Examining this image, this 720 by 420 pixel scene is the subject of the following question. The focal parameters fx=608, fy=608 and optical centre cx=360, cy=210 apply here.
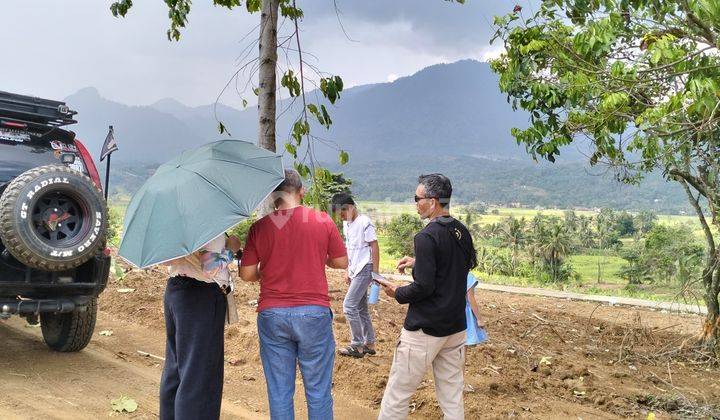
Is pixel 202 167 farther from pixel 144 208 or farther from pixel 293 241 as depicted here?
pixel 293 241

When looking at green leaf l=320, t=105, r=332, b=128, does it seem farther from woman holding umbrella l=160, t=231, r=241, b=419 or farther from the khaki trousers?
the khaki trousers

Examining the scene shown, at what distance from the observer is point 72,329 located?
17.1ft

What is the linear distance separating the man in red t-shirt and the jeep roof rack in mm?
2812

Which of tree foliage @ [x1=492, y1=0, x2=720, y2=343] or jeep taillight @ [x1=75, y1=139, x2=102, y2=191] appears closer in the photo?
tree foliage @ [x1=492, y1=0, x2=720, y2=343]

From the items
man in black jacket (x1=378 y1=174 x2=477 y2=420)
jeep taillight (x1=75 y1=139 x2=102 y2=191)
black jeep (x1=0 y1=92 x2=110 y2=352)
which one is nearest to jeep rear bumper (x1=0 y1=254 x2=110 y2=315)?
black jeep (x1=0 y1=92 x2=110 y2=352)

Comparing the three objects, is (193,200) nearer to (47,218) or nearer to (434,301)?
(434,301)

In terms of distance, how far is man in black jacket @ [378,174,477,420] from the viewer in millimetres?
3285

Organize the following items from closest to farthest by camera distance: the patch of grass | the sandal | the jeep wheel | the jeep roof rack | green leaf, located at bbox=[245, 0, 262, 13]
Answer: the jeep roof rack < green leaf, located at bbox=[245, 0, 262, 13] < the jeep wheel < the sandal < the patch of grass

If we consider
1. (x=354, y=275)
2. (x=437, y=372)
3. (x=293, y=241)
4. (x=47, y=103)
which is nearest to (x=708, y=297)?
(x=354, y=275)

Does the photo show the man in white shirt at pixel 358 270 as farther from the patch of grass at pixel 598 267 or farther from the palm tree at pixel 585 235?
the palm tree at pixel 585 235

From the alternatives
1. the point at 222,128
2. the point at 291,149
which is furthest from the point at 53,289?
the point at 291,149

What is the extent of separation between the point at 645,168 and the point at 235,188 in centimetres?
581

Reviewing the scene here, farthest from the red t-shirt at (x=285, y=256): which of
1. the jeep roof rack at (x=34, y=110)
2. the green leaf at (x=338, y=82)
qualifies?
the jeep roof rack at (x=34, y=110)

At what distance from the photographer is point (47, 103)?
4980mm
